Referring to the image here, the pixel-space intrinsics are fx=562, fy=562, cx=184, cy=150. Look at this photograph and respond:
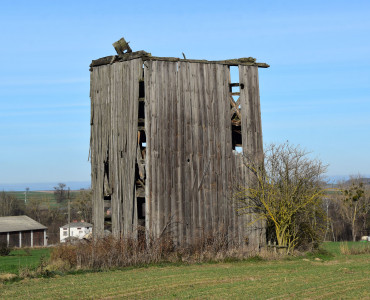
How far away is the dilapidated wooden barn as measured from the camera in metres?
20.3

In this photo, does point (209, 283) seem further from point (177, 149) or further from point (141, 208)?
point (141, 208)

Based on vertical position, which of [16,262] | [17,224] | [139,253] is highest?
[17,224]

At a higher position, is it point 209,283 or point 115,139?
point 115,139

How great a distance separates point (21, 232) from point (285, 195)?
53836 mm

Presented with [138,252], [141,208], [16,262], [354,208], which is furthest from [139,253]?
[354,208]

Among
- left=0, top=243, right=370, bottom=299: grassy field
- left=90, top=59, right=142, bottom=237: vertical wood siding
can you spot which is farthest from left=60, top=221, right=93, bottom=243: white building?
left=0, top=243, right=370, bottom=299: grassy field

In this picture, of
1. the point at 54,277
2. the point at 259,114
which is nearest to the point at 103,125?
the point at 259,114

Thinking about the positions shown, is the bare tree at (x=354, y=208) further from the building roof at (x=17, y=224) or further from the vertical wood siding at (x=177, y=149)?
the vertical wood siding at (x=177, y=149)

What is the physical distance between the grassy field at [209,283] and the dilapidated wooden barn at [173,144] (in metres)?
3.07

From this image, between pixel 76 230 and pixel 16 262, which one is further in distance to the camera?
pixel 76 230

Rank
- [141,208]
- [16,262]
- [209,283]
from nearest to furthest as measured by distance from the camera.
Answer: [209,283], [141,208], [16,262]

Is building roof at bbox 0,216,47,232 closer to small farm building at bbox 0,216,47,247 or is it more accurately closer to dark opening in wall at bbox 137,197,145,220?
small farm building at bbox 0,216,47,247

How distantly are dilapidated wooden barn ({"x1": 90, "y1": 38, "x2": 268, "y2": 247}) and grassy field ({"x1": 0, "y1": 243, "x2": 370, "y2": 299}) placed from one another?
10.1 feet

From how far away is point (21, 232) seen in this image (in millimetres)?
68125
